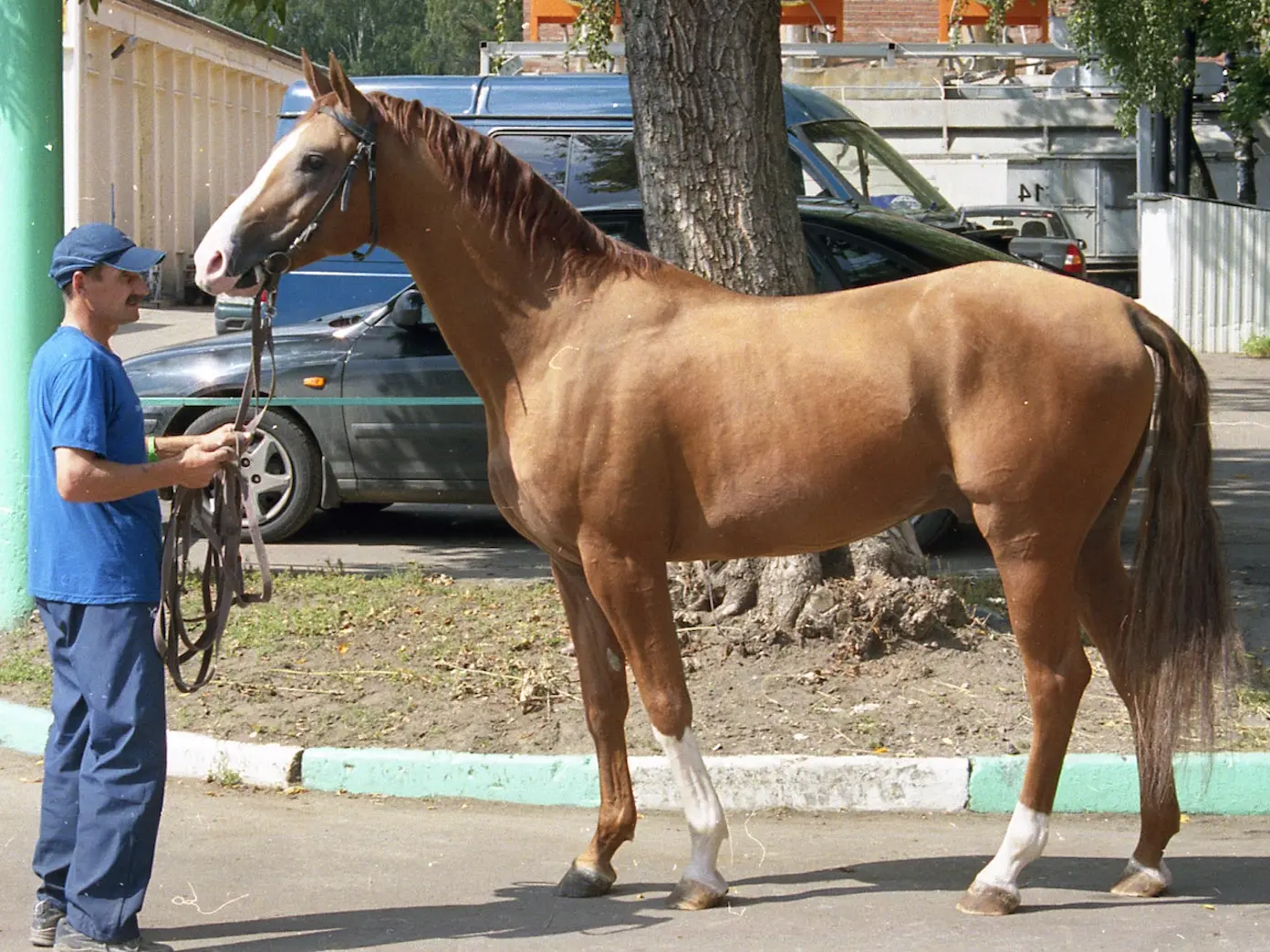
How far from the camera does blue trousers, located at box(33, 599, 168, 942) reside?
4.07 m

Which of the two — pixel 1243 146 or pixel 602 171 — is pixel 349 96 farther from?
pixel 1243 146

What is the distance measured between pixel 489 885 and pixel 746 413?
1647 millimetres

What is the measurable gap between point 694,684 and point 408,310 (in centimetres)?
373

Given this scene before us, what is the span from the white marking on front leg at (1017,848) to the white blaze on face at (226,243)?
260 cm

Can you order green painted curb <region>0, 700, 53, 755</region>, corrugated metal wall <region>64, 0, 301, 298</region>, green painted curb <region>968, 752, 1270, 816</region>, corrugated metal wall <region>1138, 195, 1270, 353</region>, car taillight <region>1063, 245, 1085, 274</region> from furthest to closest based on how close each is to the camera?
1. corrugated metal wall <region>64, 0, 301, 298</region>
2. car taillight <region>1063, 245, 1085, 274</region>
3. corrugated metal wall <region>1138, 195, 1270, 353</region>
4. green painted curb <region>0, 700, 53, 755</region>
5. green painted curb <region>968, 752, 1270, 816</region>

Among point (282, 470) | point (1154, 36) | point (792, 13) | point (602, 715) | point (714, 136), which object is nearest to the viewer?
point (602, 715)

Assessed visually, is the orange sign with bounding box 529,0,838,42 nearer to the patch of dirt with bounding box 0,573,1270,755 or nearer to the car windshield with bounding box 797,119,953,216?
the car windshield with bounding box 797,119,953,216

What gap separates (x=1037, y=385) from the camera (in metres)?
4.30

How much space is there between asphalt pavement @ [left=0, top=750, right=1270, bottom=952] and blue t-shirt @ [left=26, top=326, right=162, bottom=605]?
102 centimetres

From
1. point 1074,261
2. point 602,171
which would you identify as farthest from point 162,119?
point 602,171

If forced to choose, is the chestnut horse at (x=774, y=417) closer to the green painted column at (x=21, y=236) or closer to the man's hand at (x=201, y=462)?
the man's hand at (x=201, y=462)

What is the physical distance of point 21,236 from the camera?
286 inches

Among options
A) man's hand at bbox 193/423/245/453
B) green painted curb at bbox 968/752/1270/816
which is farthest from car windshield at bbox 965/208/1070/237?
man's hand at bbox 193/423/245/453

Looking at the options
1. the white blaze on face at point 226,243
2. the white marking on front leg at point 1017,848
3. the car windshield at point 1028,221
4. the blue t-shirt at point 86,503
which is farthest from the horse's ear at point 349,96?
the car windshield at point 1028,221
